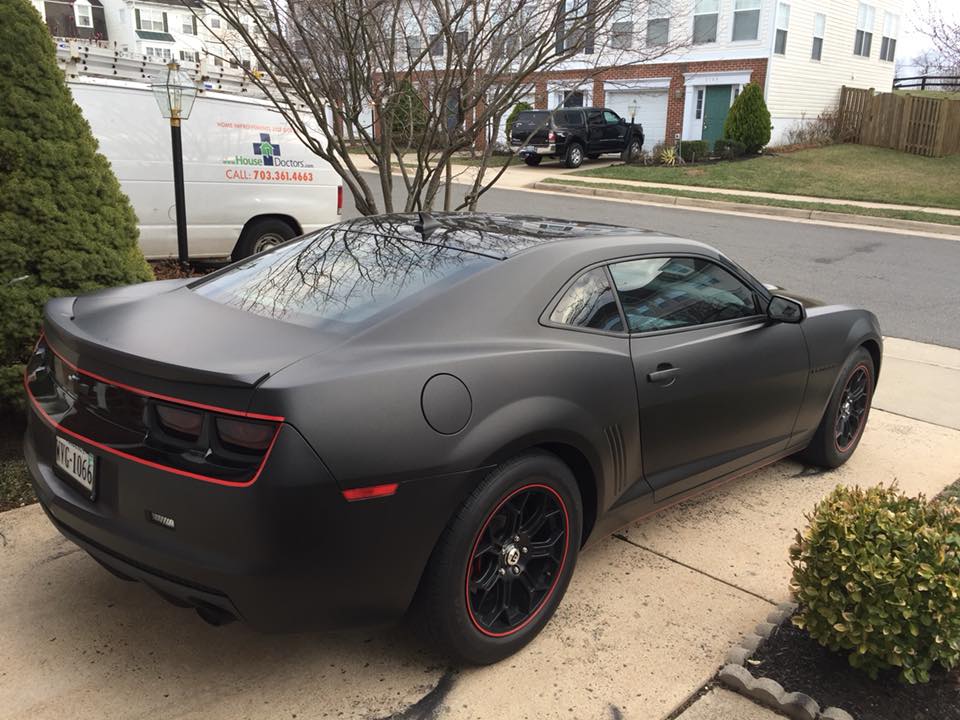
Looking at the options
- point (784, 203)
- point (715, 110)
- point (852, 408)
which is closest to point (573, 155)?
point (715, 110)

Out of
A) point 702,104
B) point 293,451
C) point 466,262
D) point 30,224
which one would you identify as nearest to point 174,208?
point 30,224

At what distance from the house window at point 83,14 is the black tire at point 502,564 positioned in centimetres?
3885

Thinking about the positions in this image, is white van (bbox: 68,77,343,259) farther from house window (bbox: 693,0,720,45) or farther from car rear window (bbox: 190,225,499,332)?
house window (bbox: 693,0,720,45)

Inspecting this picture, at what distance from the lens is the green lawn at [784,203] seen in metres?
16.2

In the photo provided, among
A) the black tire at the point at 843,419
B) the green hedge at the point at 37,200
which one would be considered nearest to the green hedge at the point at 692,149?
the black tire at the point at 843,419

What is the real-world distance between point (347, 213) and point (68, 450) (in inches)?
510

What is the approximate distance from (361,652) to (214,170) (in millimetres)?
6526

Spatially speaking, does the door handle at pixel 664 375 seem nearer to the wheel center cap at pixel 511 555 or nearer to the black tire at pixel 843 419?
the wheel center cap at pixel 511 555

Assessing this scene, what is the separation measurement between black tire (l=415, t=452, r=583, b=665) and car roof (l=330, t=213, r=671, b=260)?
2.90 feet

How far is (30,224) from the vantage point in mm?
4293

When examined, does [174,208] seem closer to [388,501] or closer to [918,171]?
[388,501]

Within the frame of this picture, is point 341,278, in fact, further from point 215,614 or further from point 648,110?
point 648,110

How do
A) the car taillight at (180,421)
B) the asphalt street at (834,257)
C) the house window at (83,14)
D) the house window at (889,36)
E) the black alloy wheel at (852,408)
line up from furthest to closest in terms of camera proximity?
the house window at (83,14) → the house window at (889,36) → the asphalt street at (834,257) → the black alloy wheel at (852,408) → the car taillight at (180,421)

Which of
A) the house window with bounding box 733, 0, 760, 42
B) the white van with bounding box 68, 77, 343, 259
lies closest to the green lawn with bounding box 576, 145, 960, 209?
the house window with bounding box 733, 0, 760, 42
